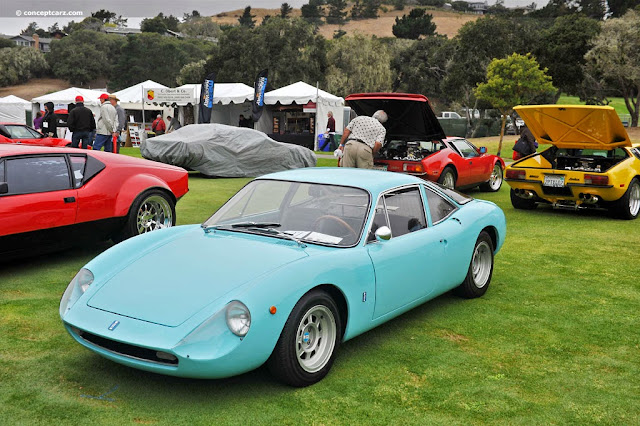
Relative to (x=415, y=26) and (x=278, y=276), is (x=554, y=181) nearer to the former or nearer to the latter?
(x=278, y=276)

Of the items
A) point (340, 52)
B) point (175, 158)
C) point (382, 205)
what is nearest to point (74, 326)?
point (382, 205)

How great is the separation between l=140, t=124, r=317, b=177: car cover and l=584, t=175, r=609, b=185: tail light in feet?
28.2

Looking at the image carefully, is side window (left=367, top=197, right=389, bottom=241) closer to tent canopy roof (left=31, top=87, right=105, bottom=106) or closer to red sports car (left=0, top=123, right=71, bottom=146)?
red sports car (left=0, top=123, right=71, bottom=146)

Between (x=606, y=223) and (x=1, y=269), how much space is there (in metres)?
9.12

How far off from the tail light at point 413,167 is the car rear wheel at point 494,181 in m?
3.24

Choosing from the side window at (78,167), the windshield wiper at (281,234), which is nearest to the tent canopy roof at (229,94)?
the side window at (78,167)

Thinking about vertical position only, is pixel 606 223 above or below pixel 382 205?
below

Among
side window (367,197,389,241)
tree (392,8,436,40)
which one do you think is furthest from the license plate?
tree (392,8,436,40)

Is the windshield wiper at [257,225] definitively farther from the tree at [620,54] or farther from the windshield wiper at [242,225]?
the tree at [620,54]

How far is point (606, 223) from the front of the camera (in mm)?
10305

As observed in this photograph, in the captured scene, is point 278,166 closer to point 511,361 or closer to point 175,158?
point 175,158

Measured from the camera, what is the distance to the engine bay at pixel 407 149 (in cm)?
1241

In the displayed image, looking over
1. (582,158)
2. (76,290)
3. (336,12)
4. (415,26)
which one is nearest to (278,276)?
(76,290)

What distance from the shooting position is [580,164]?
36.3 ft
